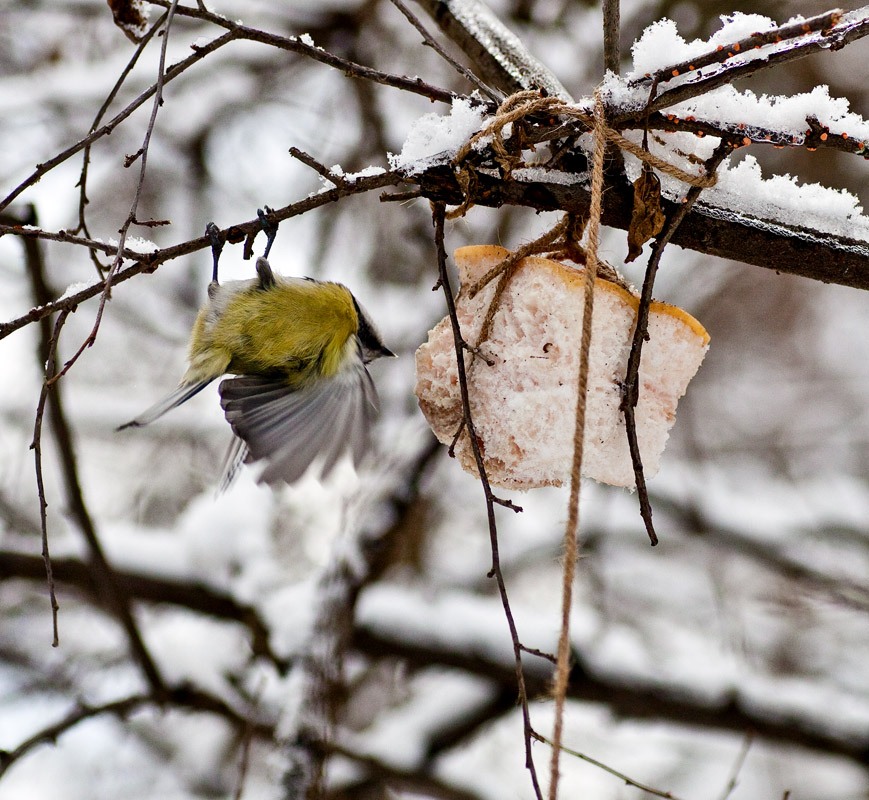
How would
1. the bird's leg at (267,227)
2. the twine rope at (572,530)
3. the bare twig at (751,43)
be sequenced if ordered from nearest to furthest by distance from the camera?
the twine rope at (572,530) → the bare twig at (751,43) → the bird's leg at (267,227)

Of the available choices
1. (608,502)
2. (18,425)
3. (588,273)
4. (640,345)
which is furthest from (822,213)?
(18,425)

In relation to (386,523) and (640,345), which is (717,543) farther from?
(640,345)

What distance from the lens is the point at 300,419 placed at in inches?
71.7

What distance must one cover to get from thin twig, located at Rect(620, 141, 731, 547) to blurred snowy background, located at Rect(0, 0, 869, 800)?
124 cm

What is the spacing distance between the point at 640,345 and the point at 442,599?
8.09ft

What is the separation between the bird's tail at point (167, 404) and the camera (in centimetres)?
175

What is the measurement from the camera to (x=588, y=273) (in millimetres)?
1126

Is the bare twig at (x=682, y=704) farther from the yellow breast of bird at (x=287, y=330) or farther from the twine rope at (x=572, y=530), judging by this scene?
the twine rope at (x=572, y=530)

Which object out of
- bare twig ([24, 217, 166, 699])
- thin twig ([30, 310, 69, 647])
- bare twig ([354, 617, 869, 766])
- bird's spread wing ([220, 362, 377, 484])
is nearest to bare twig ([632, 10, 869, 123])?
bird's spread wing ([220, 362, 377, 484])

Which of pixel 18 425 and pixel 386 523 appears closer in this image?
pixel 386 523

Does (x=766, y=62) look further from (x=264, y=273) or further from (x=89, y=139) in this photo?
(x=264, y=273)

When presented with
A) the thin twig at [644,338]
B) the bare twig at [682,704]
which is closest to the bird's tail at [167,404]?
the thin twig at [644,338]

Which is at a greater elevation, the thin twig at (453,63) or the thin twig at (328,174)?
the thin twig at (453,63)

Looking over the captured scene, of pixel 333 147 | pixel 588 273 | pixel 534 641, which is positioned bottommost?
pixel 588 273
